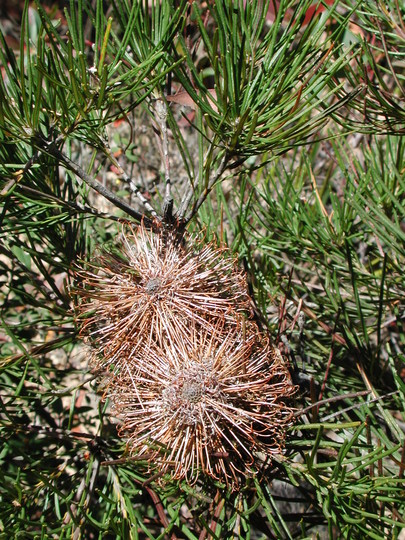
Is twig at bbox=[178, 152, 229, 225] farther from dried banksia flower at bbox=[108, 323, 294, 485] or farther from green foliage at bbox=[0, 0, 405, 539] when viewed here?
dried banksia flower at bbox=[108, 323, 294, 485]

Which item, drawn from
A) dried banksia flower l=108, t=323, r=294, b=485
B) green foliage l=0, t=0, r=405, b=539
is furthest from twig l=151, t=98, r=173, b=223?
dried banksia flower l=108, t=323, r=294, b=485

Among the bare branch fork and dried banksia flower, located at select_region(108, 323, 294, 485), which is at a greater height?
the bare branch fork

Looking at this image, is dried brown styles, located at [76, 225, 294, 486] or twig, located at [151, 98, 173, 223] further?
twig, located at [151, 98, 173, 223]

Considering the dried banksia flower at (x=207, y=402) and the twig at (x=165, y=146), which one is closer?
the dried banksia flower at (x=207, y=402)

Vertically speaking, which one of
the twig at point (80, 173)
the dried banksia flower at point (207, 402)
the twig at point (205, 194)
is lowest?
the dried banksia flower at point (207, 402)

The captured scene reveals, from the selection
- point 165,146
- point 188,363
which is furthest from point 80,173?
point 188,363

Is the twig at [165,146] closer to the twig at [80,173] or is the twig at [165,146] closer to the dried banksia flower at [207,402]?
the twig at [80,173]

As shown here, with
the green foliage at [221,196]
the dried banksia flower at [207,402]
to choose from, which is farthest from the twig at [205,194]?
the dried banksia flower at [207,402]

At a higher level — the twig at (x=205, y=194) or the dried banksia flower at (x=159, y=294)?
the twig at (x=205, y=194)
